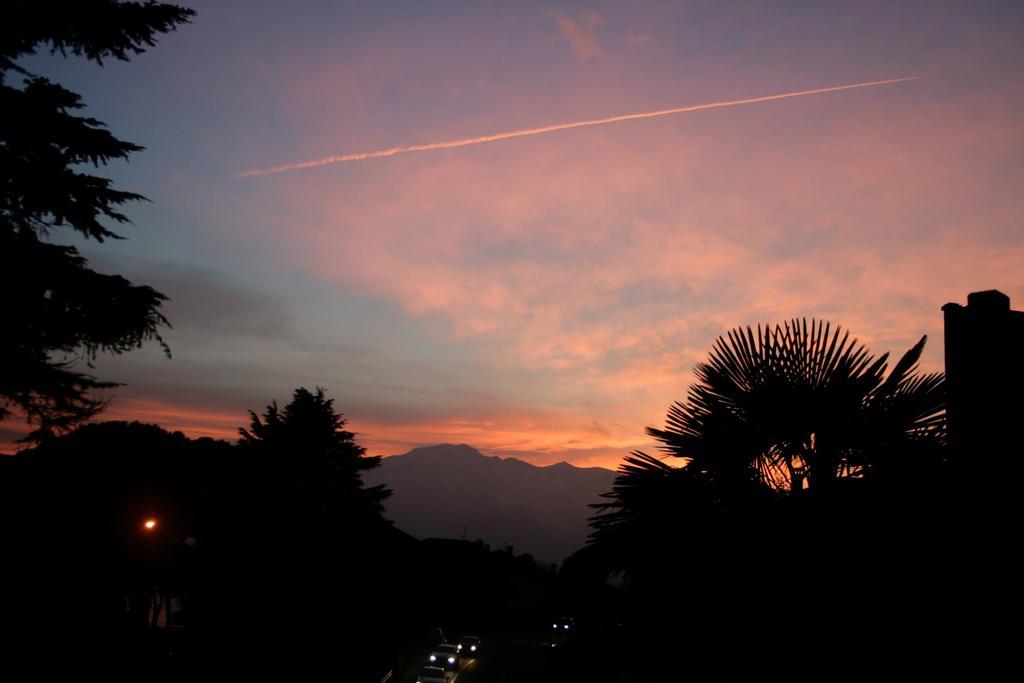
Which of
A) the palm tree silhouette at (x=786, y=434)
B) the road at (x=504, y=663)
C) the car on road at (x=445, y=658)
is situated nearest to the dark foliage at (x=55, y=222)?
the palm tree silhouette at (x=786, y=434)

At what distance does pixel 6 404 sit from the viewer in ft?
24.6

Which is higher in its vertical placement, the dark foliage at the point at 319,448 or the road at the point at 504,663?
the dark foliage at the point at 319,448

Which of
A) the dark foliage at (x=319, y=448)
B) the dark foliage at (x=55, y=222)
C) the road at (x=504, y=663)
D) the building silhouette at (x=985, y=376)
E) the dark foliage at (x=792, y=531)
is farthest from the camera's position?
the dark foliage at (x=319, y=448)

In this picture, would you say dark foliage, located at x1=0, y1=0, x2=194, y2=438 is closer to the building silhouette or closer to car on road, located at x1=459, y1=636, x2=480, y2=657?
the building silhouette

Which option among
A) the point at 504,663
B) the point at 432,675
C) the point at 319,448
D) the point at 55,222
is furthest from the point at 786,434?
the point at 319,448

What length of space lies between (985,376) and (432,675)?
98.6ft

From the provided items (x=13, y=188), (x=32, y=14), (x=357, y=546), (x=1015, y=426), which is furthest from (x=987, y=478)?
(x=357, y=546)

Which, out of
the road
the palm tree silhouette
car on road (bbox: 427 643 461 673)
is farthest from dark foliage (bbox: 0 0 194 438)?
car on road (bbox: 427 643 461 673)

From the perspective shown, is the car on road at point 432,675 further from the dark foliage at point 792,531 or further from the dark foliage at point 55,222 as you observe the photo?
the dark foliage at point 792,531

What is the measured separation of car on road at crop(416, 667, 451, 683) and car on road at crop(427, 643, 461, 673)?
1790mm

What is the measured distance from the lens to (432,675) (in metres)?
30.1

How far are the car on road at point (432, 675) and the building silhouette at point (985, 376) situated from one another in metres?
29.5

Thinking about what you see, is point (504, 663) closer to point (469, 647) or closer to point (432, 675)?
point (469, 647)

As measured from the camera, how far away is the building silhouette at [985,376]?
14.8 ft
